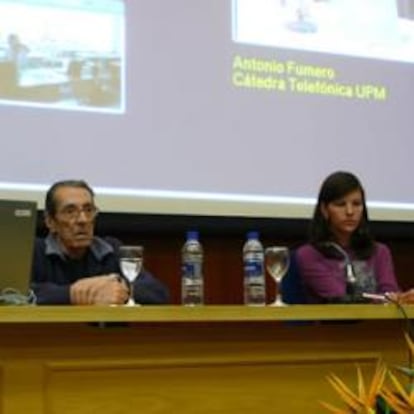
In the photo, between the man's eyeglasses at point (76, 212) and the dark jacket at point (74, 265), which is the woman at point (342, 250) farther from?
the man's eyeglasses at point (76, 212)

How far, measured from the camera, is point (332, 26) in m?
3.00

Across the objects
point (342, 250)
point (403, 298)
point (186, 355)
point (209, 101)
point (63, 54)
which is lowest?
point (186, 355)

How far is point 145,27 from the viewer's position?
8.94 ft

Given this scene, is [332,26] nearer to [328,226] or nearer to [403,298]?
[328,226]

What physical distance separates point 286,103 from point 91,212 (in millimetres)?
962

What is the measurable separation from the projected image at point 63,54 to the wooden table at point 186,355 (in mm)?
1138

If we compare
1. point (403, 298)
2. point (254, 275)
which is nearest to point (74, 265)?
point (254, 275)

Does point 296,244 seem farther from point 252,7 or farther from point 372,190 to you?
point 252,7

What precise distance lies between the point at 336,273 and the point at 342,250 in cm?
11

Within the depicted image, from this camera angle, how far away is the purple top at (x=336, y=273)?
7.77ft

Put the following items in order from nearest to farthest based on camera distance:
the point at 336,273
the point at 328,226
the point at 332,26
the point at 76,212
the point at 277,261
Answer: the point at 277,261 < the point at 76,212 < the point at 336,273 < the point at 328,226 < the point at 332,26

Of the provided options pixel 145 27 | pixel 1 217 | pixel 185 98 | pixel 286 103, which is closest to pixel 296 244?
pixel 286 103

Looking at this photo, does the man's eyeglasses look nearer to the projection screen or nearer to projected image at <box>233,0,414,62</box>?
the projection screen

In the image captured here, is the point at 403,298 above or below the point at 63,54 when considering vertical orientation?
below
